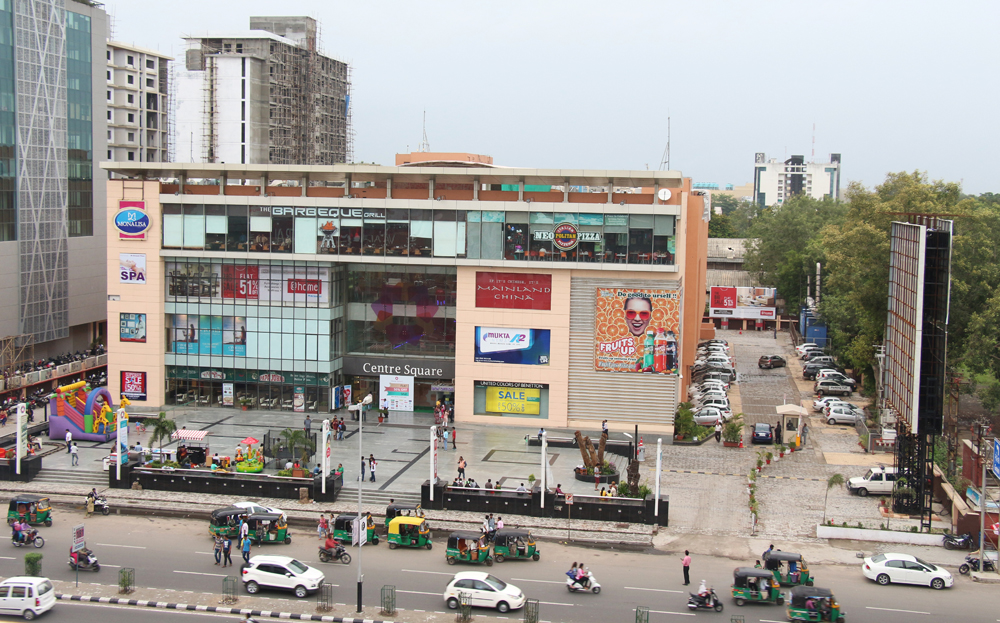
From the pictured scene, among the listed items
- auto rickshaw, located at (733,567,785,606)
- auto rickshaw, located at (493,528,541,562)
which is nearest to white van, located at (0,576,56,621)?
auto rickshaw, located at (493,528,541,562)

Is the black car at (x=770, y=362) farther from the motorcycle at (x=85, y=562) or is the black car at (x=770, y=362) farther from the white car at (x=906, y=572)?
the motorcycle at (x=85, y=562)

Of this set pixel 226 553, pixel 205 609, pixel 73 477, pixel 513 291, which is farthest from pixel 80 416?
pixel 205 609

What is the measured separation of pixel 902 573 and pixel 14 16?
2558 inches

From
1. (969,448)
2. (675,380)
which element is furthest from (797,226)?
(969,448)

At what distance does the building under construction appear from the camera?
108 m

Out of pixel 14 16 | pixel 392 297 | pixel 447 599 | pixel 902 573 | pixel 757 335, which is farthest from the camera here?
pixel 757 335

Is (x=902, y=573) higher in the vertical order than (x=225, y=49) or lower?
lower

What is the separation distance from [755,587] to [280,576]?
15.5m

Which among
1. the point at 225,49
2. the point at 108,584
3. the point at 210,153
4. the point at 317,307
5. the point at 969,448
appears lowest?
the point at 108,584

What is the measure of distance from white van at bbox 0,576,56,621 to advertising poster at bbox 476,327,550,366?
2861cm

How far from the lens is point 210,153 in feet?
359

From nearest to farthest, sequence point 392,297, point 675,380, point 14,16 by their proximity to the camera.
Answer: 1. point 675,380
2. point 392,297
3. point 14,16

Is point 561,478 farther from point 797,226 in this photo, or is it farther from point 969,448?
point 797,226

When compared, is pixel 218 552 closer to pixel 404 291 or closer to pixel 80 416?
pixel 80 416
